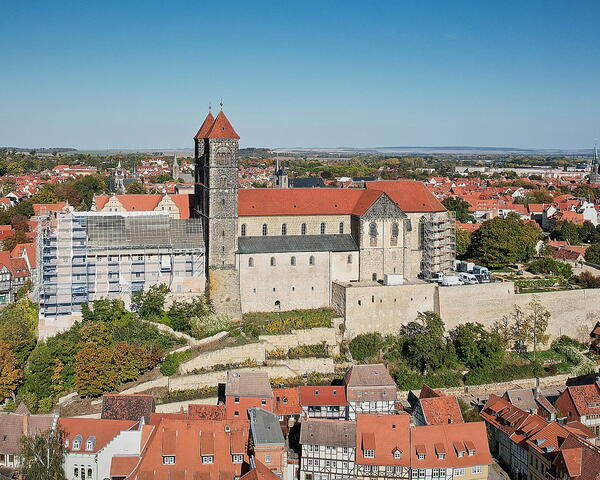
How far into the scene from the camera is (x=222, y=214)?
4916cm

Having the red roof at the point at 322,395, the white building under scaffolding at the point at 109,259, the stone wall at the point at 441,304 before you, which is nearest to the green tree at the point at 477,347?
the stone wall at the point at 441,304

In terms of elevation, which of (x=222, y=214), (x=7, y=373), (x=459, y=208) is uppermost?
(x=222, y=214)

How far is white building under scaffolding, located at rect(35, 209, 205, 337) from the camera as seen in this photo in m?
46.9

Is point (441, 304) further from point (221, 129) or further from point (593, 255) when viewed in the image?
point (593, 255)

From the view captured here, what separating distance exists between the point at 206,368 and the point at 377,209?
16967 mm

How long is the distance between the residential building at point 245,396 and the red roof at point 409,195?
65.6 ft

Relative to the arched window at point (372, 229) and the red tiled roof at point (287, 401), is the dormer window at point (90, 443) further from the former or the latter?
the arched window at point (372, 229)

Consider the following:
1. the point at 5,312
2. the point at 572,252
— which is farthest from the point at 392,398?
the point at 572,252

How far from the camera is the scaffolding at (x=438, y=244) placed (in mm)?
53656

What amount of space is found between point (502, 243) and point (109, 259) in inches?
1252

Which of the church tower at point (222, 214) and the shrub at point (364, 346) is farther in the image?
the church tower at point (222, 214)

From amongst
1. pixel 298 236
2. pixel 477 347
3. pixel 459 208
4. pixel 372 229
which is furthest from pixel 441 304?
pixel 459 208

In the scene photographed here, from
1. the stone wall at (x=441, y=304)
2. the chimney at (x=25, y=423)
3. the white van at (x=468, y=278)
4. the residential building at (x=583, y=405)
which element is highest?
the white van at (x=468, y=278)

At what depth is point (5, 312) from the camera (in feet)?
165
